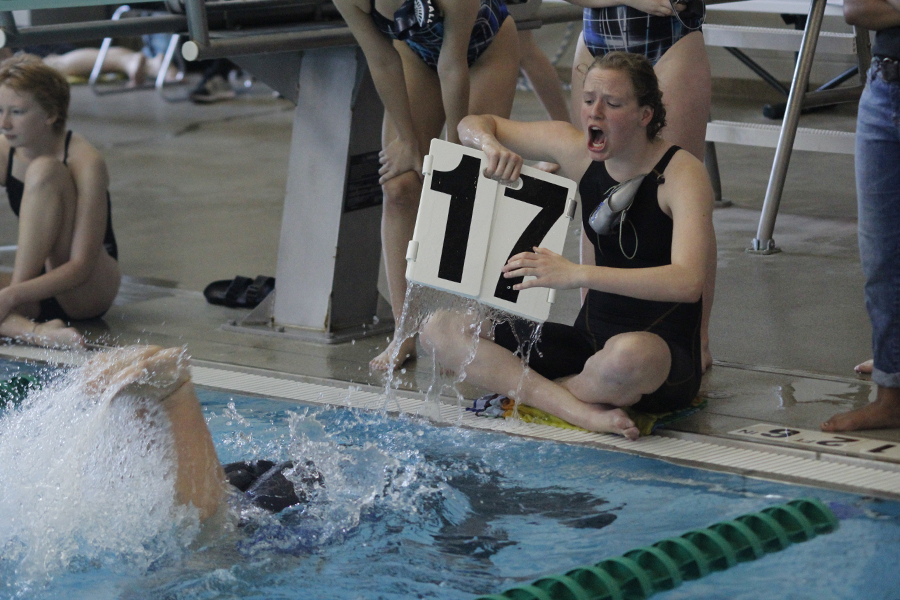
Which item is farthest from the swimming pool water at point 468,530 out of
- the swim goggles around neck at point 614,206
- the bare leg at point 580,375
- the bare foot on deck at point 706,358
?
the bare foot on deck at point 706,358

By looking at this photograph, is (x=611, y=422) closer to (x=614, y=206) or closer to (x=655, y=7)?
(x=614, y=206)

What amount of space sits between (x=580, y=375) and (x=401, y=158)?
102 centimetres

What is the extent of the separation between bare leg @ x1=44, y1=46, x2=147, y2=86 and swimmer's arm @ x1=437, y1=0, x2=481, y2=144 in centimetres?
1011

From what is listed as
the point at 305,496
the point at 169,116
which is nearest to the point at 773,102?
the point at 169,116

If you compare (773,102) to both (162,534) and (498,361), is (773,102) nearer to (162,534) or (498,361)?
(498,361)

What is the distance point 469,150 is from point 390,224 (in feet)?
2.58

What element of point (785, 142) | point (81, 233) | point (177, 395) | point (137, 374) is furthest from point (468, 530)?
point (785, 142)

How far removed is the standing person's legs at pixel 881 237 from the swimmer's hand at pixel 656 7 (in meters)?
0.63

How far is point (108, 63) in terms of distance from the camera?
520 inches

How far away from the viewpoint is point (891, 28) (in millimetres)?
2740

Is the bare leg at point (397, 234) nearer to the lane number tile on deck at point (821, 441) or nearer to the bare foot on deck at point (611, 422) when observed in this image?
the bare foot on deck at point (611, 422)

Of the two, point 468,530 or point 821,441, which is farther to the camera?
point 821,441

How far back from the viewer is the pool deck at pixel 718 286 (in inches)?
126

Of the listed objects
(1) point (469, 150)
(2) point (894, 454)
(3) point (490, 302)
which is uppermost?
(1) point (469, 150)
